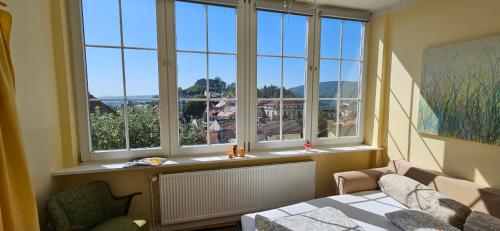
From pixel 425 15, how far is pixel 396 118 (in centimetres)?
113

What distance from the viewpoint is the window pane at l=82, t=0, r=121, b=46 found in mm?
2071

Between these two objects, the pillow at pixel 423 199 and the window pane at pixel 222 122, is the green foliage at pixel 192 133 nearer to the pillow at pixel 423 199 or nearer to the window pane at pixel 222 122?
the window pane at pixel 222 122

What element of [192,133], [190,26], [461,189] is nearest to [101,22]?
[190,26]

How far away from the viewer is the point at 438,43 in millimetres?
2193

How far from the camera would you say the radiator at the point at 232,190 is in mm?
2213

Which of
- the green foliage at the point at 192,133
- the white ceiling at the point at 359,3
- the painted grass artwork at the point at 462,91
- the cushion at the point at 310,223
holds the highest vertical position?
the white ceiling at the point at 359,3

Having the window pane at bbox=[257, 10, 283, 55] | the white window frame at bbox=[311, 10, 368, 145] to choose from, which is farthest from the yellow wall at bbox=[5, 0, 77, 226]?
the white window frame at bbox=[311, 10, 368, 145]

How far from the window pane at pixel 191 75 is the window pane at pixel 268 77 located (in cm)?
63

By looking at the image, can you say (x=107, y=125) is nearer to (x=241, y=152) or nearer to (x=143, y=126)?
(x=143, y=126)

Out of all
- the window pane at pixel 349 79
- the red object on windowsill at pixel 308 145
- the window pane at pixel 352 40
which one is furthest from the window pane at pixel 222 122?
the window pane at pixel 352 40

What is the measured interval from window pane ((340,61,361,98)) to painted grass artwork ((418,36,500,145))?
76 cm

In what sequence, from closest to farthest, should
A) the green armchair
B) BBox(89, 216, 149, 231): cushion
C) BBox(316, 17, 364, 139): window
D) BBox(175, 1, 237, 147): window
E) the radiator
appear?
the green armchair < BBox(89, 216, 149, 231): cushion < the radiator < BBox(175, 1, 237, 147): window < BBox(316, 17, 364, 139): window

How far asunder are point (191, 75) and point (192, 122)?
1.66ft

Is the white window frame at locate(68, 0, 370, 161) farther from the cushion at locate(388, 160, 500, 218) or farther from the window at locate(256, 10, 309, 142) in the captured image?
the cushion at locate(388, 160, 500, 218)
